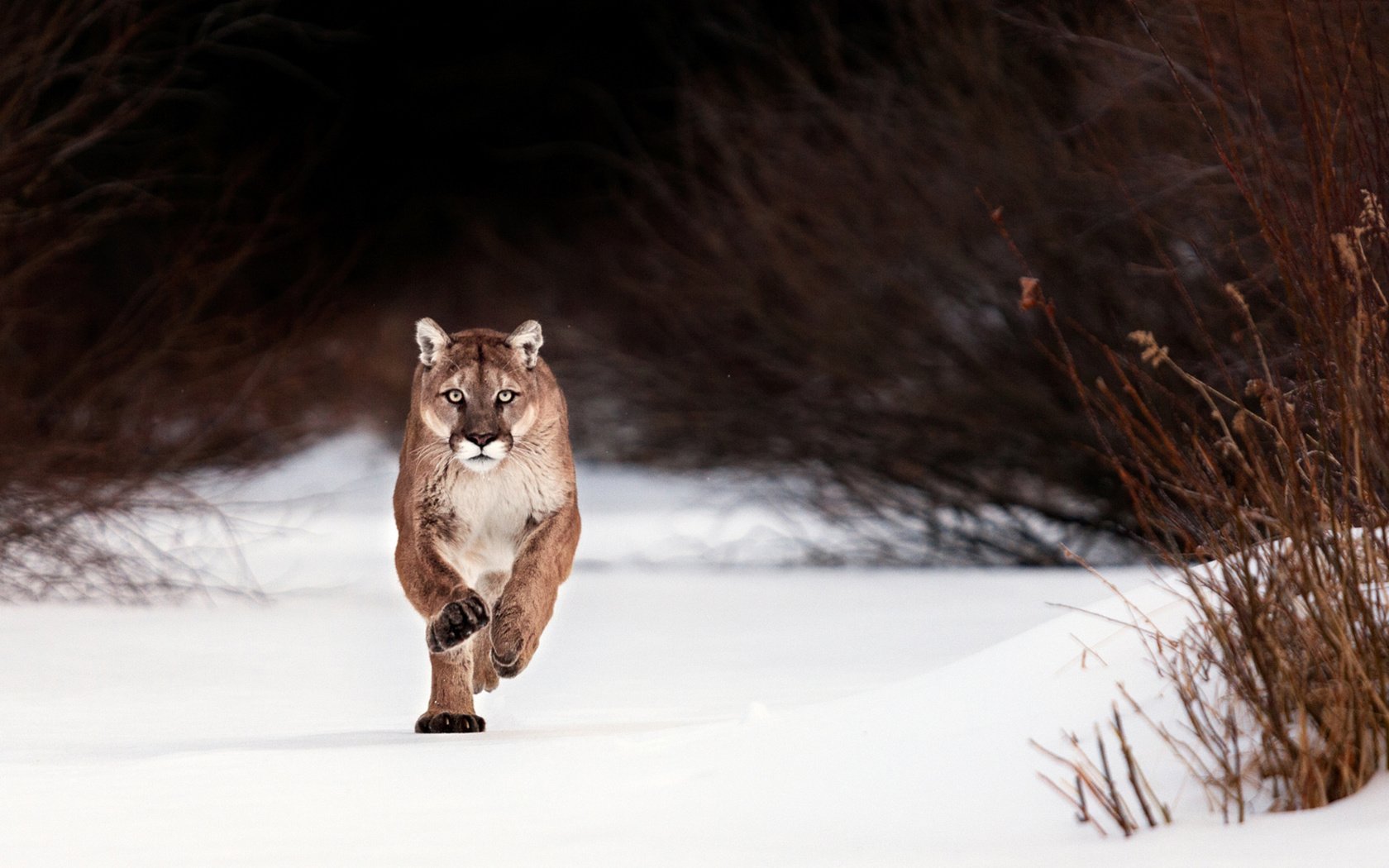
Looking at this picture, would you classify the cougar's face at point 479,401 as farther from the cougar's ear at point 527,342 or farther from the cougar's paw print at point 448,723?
the cougar's paw print at point 448,723

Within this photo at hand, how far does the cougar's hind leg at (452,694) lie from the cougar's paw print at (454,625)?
164 millimetres

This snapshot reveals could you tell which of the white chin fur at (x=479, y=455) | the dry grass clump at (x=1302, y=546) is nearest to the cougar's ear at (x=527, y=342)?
the white chin fur at (x=479, y=455)

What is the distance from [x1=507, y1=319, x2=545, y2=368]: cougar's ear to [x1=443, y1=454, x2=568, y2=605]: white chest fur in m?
0.29

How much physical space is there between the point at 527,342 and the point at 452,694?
104cm

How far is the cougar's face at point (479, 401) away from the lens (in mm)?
4910

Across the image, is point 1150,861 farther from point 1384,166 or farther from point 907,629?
point 907,629

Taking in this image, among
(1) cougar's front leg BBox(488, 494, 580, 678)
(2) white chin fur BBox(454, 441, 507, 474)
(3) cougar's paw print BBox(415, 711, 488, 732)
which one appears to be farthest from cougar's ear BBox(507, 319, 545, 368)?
(3) cougar's paw print BBox(415, 711, 488, 732)

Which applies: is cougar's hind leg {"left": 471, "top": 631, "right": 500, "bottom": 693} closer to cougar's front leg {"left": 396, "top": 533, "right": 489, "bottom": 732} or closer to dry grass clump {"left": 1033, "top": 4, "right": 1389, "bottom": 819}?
cougar's front leg {"left": 396, "top": 533, "right": 489, "bottom": 732}

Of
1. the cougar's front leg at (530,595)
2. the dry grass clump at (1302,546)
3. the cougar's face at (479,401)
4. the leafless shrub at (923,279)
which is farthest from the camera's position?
the leafless shrub at (923,279)

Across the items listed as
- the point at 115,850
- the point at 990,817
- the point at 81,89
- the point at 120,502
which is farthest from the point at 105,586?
the point at 990,817

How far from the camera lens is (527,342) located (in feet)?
16.9

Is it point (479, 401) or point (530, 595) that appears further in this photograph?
point (479, 401)

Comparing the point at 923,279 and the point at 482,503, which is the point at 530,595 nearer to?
the point at 482,503

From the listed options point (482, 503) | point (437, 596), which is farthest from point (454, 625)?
point (482, 503)
